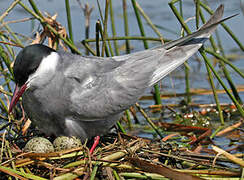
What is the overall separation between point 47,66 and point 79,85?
1.10 feet

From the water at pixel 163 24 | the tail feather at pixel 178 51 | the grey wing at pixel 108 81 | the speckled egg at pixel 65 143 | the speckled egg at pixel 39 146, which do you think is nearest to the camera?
the speckled egg at pixel 39 146

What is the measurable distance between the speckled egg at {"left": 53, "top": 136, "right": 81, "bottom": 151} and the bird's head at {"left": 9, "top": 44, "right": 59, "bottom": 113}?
Result: 48 centimetres

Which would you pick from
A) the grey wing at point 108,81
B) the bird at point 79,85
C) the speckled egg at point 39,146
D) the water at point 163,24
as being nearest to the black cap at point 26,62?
the bird at point 79,85

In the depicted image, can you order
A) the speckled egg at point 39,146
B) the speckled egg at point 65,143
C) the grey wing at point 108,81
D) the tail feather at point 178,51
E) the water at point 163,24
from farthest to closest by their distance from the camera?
the water at point 163,24, the tail feather at point 178,51, the grey wing at point 108,81, the speckled egg at point 65,143, the speckled egg at point 39,146

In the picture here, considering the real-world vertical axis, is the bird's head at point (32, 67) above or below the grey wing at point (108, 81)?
above

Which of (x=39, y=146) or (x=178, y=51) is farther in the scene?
(x=178, y=51)

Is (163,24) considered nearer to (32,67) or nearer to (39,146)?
(32,67)

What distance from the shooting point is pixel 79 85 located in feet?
14.2

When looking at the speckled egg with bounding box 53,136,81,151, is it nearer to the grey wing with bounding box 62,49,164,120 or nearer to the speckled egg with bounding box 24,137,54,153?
the speckled egg with bounding box 24,137,54,153

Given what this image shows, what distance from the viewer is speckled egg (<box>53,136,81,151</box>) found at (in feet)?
13.4

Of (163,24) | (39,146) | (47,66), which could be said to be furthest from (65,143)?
(163,24)

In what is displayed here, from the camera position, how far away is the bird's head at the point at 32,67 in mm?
3967

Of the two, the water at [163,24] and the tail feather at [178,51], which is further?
the water at [163,24]

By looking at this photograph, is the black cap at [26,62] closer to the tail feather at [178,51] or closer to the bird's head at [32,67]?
the bird's head at [32,67]
